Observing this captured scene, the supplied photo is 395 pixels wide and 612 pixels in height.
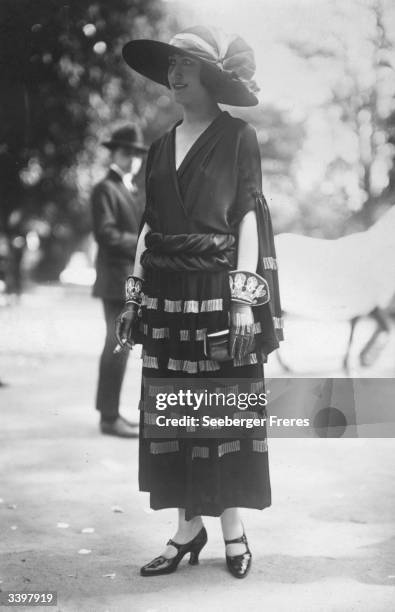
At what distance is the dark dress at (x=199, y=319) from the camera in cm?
255

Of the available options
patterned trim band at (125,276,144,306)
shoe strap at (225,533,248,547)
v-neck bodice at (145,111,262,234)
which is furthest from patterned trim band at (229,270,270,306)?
shoe strap at (225,533,248,547)

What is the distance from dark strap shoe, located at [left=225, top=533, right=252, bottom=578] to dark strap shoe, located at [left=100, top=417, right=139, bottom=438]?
94 cm

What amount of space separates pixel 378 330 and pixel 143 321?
3.30 ft

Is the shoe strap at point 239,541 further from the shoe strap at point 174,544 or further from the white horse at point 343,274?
the white horse at point 343,274

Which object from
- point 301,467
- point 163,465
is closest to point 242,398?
point 163,465

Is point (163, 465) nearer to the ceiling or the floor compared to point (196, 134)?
nearer to the floor

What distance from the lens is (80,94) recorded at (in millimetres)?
3381

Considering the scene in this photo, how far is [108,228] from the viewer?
371cm

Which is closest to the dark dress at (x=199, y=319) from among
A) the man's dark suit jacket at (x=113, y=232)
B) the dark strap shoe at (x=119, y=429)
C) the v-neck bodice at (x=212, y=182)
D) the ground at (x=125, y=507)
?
the v-neck bodice at (x=212, y=182)

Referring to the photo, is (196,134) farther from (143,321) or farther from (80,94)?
(80,94)

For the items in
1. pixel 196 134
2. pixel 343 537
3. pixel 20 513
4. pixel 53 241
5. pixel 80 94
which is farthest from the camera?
pixel 53 241

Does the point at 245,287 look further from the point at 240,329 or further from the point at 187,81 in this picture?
the point at 187,81

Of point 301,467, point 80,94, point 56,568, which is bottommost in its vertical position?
point 56,568

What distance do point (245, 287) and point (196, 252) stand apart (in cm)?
18
